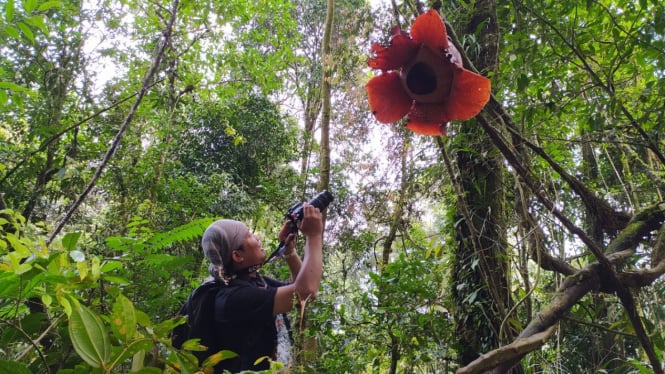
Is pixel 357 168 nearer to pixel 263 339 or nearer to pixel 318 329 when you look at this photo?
pixel 318 329

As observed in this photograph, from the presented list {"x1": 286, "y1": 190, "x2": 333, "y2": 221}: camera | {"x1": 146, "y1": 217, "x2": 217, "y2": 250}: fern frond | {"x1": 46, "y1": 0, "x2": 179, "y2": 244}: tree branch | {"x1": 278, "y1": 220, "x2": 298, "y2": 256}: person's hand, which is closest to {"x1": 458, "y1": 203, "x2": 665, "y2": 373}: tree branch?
{"x1": 286, "y1": 190, "x2": 333, "y2": 221}: camera

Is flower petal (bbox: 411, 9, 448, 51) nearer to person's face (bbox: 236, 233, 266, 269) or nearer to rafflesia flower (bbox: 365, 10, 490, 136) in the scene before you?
rafflesia flower (bbox: 365, 10, 490, 136)

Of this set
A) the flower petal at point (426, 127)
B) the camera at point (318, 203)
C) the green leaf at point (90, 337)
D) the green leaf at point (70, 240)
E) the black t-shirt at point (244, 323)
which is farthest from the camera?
the camera at point (318, 203)

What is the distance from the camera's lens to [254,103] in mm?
5348

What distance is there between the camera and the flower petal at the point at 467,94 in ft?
2.00

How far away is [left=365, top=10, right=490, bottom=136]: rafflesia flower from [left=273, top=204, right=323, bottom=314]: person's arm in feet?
1.75

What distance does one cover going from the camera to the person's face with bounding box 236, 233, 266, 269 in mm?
1272

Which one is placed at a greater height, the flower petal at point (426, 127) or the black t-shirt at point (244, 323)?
the flower petal at point (426, 127)

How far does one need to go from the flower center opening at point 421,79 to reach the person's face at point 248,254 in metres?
0.79

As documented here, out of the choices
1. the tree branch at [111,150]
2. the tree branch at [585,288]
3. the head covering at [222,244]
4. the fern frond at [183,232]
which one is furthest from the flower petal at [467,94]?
the fern frond at [183,232]

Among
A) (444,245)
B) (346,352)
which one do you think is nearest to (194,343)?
(444,245)

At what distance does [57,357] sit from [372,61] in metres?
0.60

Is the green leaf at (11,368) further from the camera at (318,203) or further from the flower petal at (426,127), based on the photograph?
the camera at (318,203)

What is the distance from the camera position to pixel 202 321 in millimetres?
1094
